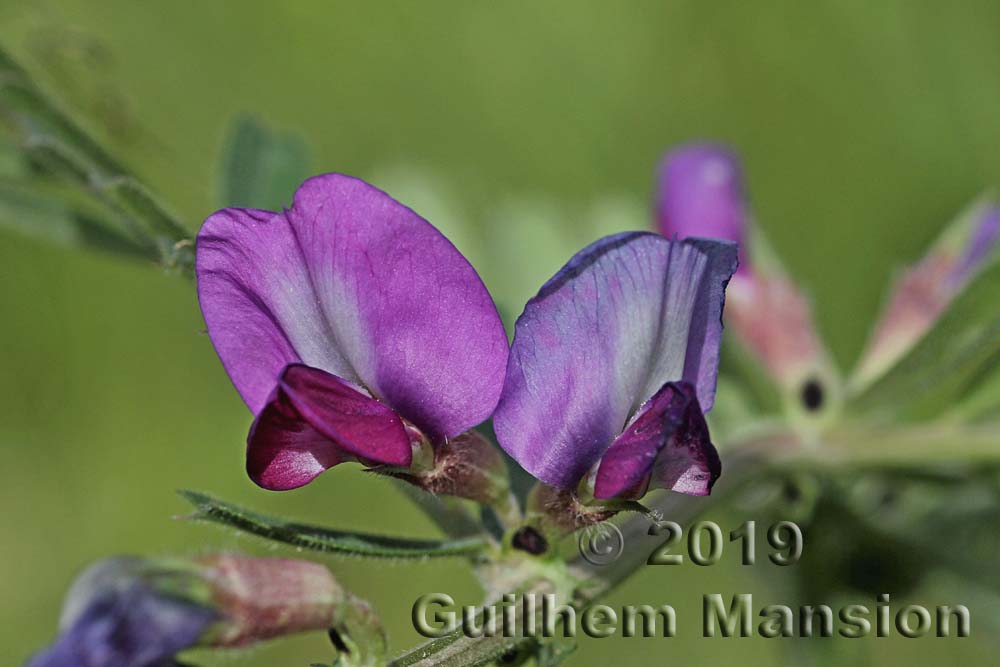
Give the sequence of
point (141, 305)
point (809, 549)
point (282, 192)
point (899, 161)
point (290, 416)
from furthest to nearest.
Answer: point (141, 305) → point (899, 161) → point (809, 549) → point (282, 192) → point (290, 416)

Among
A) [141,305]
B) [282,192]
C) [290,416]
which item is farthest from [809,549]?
[141,305]

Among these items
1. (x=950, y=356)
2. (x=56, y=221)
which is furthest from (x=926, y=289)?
(x=56, y=221)

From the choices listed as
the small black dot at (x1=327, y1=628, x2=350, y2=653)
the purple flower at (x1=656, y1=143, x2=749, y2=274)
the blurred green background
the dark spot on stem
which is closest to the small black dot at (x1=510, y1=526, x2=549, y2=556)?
the small black dot at (x1=327, y1=628, x2=350, y2=653)

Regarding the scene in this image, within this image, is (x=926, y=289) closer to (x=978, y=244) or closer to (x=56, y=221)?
(x=978, y=244)

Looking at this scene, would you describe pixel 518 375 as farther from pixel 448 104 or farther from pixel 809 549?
pixel 448 104

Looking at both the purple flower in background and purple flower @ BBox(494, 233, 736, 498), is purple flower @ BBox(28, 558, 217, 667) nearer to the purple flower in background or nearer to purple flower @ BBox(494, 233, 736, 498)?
purple flower @ BBox(494, 233, 736, 498)
